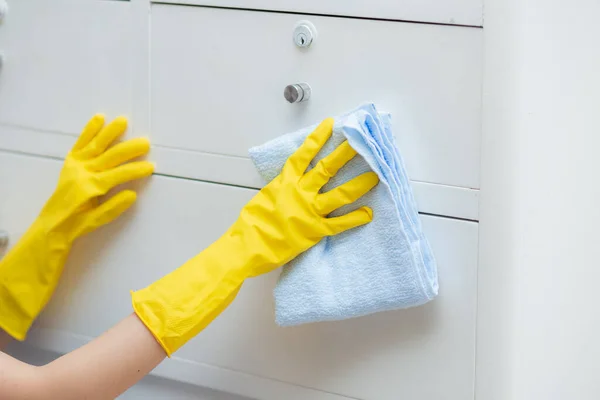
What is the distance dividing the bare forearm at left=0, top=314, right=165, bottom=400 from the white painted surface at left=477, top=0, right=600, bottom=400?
1.29ft

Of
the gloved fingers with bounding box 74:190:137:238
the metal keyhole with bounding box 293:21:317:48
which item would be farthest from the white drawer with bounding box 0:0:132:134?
the metal keyhole with bounding box 293:21:317:48

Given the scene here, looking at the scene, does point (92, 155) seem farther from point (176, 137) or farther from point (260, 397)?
point (260, 397)

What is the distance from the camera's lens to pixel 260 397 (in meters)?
1.03

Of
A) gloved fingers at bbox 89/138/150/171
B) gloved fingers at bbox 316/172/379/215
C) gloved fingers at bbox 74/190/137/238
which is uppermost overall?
gloved fingers at bbox 89/138/150/171

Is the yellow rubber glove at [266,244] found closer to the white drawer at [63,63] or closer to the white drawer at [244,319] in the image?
the white drawer at [244,319]

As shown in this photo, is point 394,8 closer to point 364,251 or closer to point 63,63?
point 364,251

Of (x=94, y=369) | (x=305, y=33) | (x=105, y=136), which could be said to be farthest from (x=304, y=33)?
(x=94, y=369)

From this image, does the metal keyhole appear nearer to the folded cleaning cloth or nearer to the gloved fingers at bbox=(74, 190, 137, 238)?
the folded cleaning cloth

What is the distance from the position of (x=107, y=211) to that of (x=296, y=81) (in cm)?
34

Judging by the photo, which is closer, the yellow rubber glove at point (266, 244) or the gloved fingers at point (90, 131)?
the yellow rubber glove at point (266, 244)

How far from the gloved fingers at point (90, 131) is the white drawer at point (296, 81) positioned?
0.08m

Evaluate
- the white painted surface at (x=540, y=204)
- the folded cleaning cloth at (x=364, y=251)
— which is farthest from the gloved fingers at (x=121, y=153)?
the white painted surface at (x=540, y=204)

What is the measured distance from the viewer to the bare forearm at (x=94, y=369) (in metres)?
0.85

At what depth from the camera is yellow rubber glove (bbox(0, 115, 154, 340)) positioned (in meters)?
1.04
